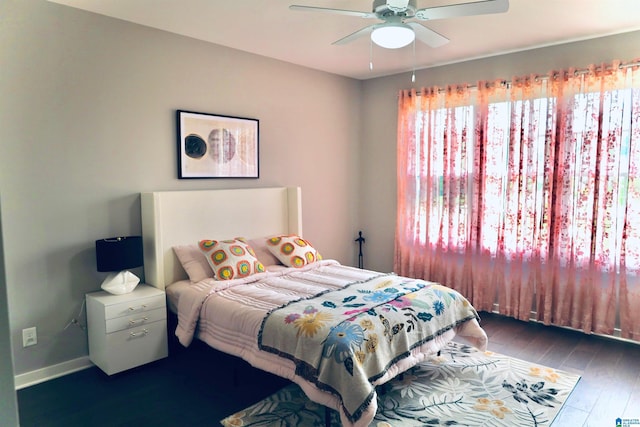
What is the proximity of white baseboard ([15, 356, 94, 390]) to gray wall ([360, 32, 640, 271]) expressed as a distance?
11.8 feet

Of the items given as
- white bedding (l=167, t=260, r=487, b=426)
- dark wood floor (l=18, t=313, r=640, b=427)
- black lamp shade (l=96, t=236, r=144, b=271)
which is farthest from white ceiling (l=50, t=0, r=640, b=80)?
dark wood floor (l=18, t=313, r=640, b=427)

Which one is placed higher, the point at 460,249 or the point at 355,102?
the point at 355,102

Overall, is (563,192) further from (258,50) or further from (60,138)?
(60,138)

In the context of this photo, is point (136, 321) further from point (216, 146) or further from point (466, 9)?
point (466, 9)

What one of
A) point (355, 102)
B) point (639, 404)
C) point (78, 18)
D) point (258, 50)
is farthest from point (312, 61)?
point (639, 404)

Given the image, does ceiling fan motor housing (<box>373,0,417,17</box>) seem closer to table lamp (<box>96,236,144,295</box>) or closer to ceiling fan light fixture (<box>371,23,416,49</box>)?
ceiling fan light fixture (<box>371,23,416,49</box>)

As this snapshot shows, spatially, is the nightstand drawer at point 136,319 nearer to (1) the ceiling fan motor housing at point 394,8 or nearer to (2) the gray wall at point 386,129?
(1) the ceiling fan motor housing at point 394,8

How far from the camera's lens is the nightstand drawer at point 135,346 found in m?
3.04

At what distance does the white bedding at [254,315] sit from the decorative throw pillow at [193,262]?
0.33ft

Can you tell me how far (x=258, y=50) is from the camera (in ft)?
13.9

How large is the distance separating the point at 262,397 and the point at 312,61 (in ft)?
11.4

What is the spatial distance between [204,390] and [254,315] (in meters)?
0.66

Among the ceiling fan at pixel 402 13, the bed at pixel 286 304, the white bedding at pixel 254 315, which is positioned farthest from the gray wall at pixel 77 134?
the ceiling fan at pixel 402 13

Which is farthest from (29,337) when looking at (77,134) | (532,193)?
(532,193)
